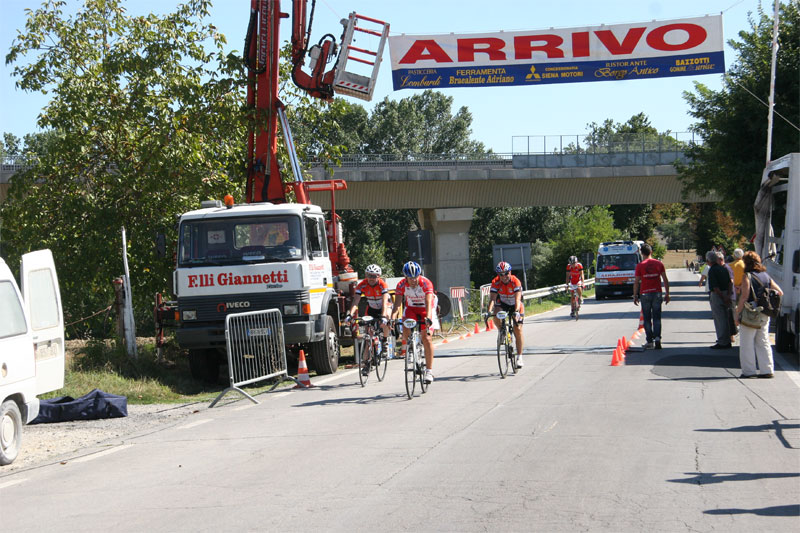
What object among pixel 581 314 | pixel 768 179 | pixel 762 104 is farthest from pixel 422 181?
pixel 768 179

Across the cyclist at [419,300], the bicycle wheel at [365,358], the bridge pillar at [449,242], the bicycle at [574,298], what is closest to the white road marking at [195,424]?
the bicycle wheel at [365,358]

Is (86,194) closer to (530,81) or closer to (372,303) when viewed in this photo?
(372,303)

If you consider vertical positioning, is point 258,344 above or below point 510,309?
below

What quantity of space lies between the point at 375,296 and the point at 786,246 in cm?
766

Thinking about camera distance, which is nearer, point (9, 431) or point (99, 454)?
point (9, 431)

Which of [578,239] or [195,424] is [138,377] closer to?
[195,424]

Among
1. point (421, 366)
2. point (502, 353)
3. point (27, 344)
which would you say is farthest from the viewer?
point (502, 353)

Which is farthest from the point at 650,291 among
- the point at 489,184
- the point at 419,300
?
the point at 489,184

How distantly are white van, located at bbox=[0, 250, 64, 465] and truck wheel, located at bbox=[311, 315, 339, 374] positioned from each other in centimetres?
562

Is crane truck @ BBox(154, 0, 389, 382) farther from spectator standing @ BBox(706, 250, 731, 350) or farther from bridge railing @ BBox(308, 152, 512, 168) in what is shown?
bridge railing @ BBox(308, 152, 512, 168)

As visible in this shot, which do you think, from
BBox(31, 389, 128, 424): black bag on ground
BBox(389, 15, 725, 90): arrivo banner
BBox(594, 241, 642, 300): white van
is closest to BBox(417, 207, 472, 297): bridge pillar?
BBox(594, 241, 642, 300): white van

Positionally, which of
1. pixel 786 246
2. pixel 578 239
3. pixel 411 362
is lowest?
pixel 411 362

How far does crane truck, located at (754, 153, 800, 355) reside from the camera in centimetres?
1605

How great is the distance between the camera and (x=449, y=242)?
4812cm
